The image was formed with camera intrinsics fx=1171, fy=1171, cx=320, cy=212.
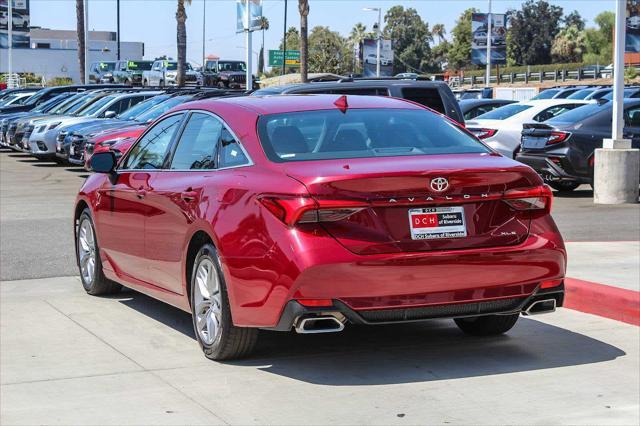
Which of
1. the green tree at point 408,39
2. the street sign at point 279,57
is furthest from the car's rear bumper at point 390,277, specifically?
the green tree at point 408,39

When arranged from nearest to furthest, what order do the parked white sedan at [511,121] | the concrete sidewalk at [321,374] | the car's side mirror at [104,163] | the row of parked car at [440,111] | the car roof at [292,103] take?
the concrete sidewalk at [321,374] → the car roof at [292,103] → the car's side mirror at [104,163] → the row of parked car at [440,111] → the parked white sedan at [511,121]

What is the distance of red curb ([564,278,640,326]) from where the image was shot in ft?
27.8

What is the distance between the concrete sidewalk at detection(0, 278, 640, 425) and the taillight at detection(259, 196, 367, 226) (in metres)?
0.98

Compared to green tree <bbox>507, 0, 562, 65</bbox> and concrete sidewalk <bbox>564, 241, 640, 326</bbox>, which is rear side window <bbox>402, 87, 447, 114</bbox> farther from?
green tree <bbox>507, 0, 562, 65</bbox>

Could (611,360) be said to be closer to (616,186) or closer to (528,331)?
(528,331)

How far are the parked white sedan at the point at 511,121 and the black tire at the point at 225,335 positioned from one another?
15.3m

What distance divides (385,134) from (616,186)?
36.4ft

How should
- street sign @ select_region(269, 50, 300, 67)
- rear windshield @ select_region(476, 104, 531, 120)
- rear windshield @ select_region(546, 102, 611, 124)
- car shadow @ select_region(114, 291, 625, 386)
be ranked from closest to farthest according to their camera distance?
car shadow @ select_region(114, 291, 625, 386)
rear windshield @ select_region(546, 102, 611, 124)
rear windshield @ select_region(476, 104, 531, 120)
street sign @ select_region(269, 50, 300, 67)

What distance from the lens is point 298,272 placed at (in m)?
6.34

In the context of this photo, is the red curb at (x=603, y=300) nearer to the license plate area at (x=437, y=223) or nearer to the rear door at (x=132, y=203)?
the license plate area at (x=437, y=223)

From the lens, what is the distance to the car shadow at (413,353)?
6945 mm

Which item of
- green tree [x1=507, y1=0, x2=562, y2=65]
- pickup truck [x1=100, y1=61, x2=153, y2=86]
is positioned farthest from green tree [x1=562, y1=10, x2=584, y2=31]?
pickup truck [x1=100, y1=61, x2=153, y2=86]

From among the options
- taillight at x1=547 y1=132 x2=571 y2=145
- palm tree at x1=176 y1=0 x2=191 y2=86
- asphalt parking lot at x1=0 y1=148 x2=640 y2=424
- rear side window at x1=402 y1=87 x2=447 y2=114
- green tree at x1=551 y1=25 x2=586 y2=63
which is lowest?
asphalt parking lot at x1=0 y1=148 x2=640 y2=424

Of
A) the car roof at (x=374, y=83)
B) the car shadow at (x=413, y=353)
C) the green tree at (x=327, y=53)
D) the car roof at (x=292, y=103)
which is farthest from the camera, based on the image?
the green tree at (x=327, y=53)
